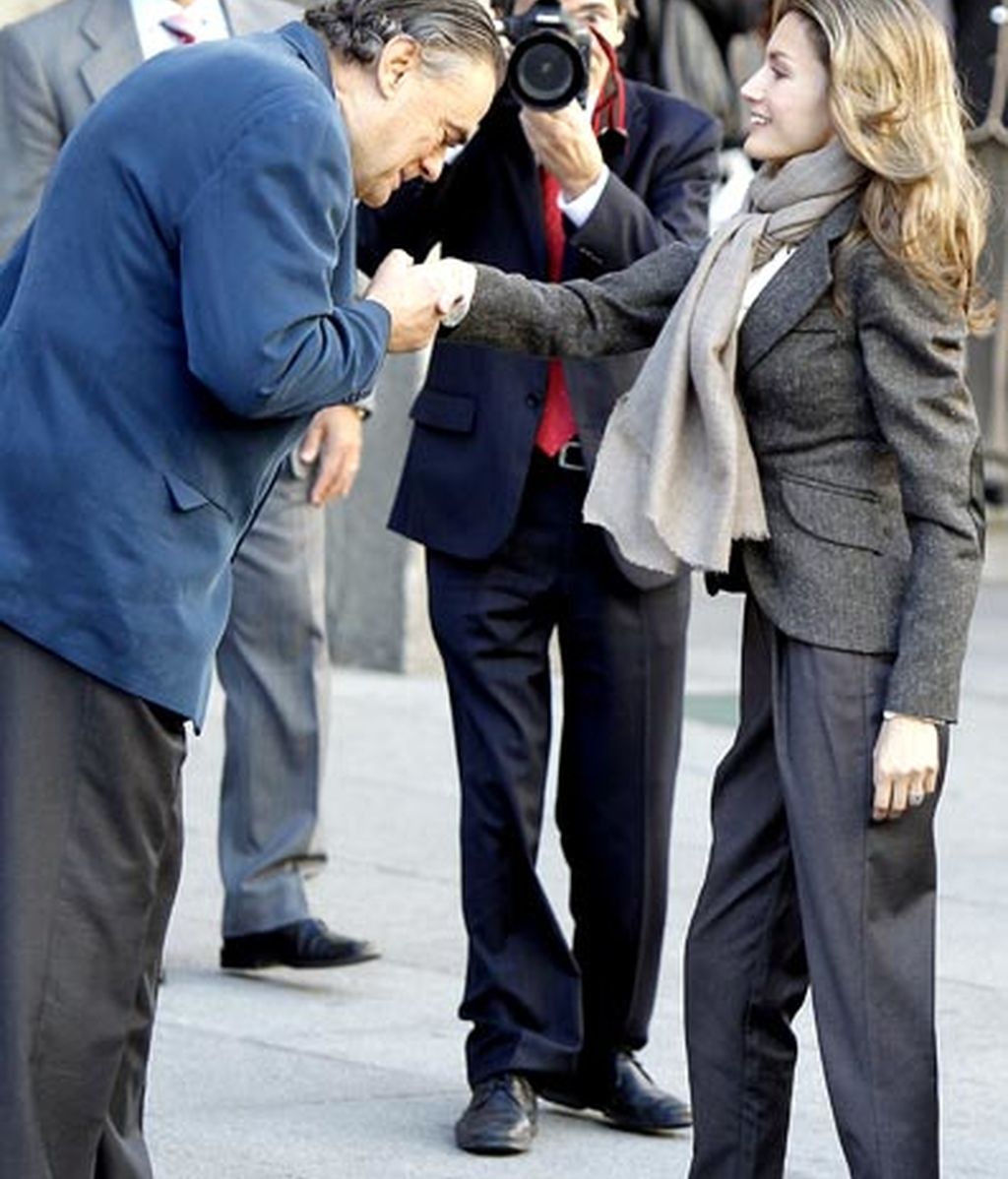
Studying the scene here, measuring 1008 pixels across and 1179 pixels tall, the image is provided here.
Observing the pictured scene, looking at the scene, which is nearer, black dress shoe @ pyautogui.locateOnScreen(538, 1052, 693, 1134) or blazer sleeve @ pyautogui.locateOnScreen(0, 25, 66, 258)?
black dress shoe @ pyautogui.locateOnScreen(538, 1052, 693, 1134)

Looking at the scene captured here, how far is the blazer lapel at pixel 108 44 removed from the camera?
19.8 feet

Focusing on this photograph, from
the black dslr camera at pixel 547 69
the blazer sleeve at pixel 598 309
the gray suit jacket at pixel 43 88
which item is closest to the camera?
the blazer sleeve at pixel 598 309

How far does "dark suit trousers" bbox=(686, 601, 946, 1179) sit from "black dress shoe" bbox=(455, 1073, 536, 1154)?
76cm

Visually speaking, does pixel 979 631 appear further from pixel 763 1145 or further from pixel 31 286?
pixel 31 286

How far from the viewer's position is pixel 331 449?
20.5 feet

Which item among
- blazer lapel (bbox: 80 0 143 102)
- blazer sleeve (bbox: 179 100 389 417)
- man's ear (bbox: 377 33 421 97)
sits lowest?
blazer lapel (bbox: 80 0 143 102)

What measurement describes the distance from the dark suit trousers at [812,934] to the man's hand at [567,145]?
0.85 m

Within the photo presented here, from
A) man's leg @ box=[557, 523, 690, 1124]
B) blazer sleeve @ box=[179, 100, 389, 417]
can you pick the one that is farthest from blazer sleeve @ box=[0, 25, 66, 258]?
blazer sleeve @ box=[179, 100, 389, 417]

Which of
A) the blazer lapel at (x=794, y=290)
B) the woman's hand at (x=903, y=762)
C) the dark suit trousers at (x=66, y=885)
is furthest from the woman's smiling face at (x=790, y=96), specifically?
the dark suit trousers at (x=66, y=885)

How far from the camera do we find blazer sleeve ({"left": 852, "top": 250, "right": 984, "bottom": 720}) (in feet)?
13.5

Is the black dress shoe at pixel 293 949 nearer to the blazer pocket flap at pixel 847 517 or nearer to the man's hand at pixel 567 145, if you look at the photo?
the man's hand at pixel 567 145

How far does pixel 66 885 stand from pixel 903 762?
107 centimetres

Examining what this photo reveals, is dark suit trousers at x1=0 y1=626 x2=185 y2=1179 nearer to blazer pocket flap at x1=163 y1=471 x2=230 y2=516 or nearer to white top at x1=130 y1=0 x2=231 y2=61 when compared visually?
blazer pocket flap at x1=163 y1=471 x2=230 y2=516

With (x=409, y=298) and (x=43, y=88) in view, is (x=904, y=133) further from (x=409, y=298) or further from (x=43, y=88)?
(x=43, y=88)
